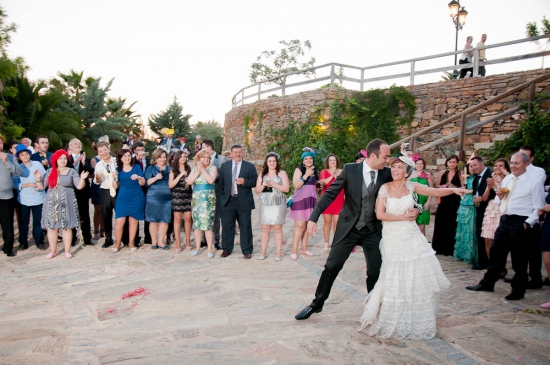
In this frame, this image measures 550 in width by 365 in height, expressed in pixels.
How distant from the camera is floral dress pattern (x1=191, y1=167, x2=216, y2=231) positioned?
6609 millimetres

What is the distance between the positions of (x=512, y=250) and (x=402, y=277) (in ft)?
6.50

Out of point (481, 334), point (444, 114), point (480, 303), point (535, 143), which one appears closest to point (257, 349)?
point (481, 334)

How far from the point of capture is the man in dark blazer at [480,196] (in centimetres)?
592

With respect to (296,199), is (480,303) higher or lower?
lower

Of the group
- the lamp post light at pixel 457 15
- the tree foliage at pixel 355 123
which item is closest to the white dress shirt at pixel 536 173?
the tree foliage at pixel 355 123

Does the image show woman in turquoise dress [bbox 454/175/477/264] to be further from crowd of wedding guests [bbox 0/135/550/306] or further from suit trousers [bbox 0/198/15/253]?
suit trousers [bbox 0/198/15/253]

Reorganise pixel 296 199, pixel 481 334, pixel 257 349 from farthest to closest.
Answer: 1. pixel 296 199
2. pixel 481 334
3. pixel 257 349

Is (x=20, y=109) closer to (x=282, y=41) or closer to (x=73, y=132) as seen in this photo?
(x=73, y=132)

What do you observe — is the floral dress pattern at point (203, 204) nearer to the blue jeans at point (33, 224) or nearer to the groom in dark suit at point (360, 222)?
the blue jeans at point (33, 224)

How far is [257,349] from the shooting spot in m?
3.22

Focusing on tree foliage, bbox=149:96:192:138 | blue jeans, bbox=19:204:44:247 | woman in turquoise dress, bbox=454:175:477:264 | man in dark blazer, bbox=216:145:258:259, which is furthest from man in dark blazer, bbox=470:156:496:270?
tree foliage, bbox=149:96:192:138

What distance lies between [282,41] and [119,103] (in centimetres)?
1436

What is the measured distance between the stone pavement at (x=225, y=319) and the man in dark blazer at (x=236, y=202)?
0.61 metres

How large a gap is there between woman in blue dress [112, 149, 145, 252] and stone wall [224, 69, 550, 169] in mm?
8650
